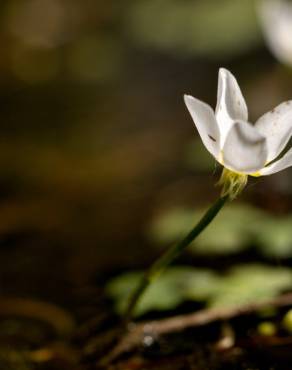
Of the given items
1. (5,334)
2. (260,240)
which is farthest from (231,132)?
(5,334)

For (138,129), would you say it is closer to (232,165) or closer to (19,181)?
(19,181)

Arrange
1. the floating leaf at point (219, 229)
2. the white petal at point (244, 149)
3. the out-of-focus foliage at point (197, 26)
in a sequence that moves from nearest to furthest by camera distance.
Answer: the white petal at point (244, 149) < the floating leaf at point (219, 229) < the out-of-focus foliage at point (197, 26)

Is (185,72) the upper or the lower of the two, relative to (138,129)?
upper

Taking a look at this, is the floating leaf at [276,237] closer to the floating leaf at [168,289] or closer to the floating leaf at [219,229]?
the floating leaf at [219,229]

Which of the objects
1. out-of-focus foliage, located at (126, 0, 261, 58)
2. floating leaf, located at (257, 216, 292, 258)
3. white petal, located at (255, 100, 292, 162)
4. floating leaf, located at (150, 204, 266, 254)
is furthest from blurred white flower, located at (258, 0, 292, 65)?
white petal, located at (255, 100, 292, 162)

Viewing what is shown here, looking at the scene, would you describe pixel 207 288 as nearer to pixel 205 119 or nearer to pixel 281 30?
pixel 205 119

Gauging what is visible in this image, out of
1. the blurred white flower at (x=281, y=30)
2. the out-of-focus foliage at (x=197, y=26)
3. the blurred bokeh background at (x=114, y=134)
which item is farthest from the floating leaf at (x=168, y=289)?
the out-of-focus foliage at (x=197, y=26)

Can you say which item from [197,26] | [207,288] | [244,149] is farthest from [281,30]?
[197,26]

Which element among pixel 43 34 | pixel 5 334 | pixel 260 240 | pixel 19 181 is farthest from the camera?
pixel 43 34
